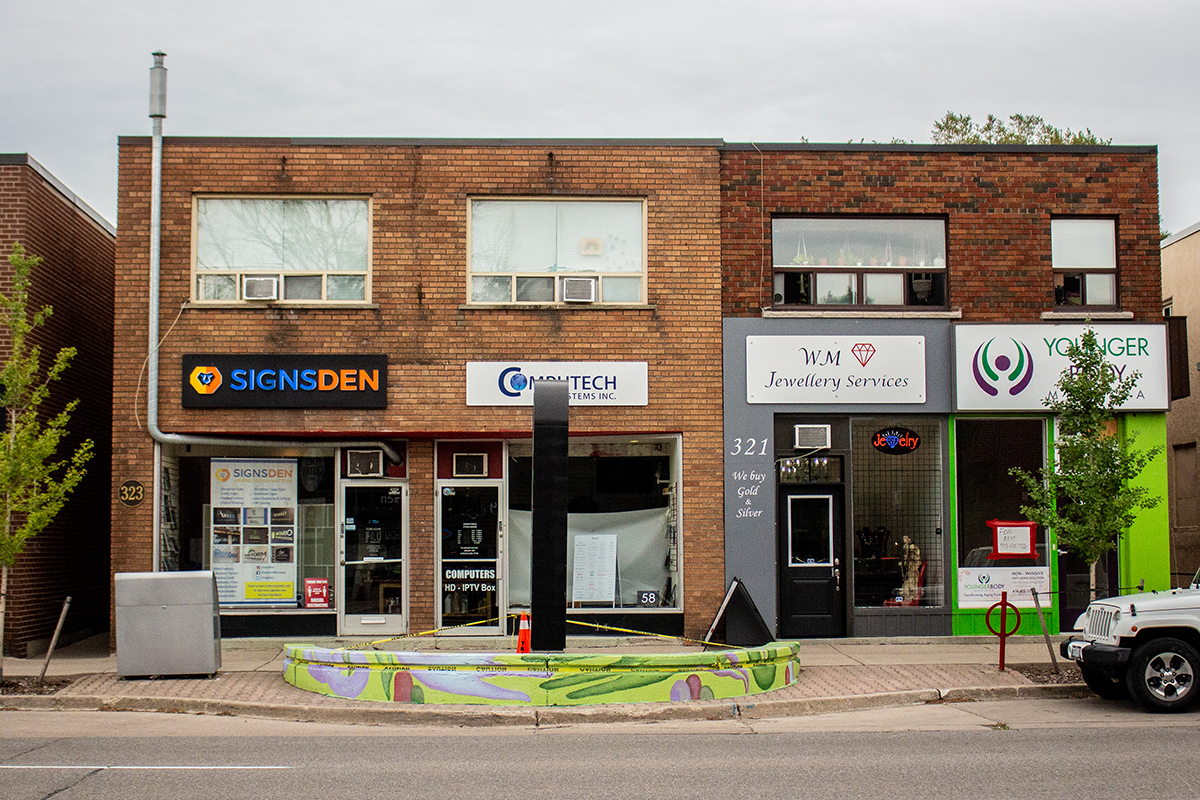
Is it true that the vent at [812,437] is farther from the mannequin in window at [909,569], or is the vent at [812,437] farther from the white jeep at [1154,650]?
the white jeep at [1154,650]

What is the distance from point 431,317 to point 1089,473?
8.66 m

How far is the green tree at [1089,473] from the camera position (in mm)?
12312

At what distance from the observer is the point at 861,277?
15.3m

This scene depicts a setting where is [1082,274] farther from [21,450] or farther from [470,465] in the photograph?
[21,450]

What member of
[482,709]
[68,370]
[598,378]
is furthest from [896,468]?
[68,370]

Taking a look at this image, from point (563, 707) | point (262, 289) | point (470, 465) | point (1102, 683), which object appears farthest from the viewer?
point (470, 465)

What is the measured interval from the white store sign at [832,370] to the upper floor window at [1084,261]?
8.09 feet

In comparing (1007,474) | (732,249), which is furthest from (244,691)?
(1007,474)

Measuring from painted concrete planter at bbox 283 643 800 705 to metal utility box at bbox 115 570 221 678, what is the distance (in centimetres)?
192

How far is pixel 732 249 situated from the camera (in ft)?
49.8

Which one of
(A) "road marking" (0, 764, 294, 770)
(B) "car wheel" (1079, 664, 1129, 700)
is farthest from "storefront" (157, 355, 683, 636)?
(A) "road marking" (0, 764, 294, 770)

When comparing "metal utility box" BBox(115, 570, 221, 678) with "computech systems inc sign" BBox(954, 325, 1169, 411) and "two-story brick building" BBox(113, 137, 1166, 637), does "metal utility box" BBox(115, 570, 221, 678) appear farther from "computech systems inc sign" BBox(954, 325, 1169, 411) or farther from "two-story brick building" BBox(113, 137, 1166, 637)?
"computech systems inc sign" BBox(954, 325, 1169, 411)

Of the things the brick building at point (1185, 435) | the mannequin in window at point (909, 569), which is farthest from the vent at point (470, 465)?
the brick building at point (1185, 435)

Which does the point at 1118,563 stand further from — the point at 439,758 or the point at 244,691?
the point at 244,691
